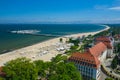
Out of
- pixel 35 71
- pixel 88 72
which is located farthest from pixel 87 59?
pixel 35 71

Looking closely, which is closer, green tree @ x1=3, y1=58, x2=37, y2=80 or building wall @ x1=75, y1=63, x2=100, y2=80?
green tree @ x1=3, y1=58, x2=37, y2=80

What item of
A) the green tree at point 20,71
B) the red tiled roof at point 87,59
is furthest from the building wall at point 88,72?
the green tree at point 20,71

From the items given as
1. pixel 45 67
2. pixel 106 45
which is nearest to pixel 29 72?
pixel 45 67

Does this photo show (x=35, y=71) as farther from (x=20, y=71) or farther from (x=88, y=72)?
(x=88, y=72)

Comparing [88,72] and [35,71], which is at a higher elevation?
[35,71]

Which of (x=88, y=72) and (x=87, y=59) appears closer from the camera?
(x=88, y=72)

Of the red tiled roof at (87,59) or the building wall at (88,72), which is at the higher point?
the red tiled roof at (87,59)

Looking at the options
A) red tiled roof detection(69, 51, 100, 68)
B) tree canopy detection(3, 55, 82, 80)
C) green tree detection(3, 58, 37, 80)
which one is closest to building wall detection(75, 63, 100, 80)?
red tiled roof detection(69, 51, 100, 68)

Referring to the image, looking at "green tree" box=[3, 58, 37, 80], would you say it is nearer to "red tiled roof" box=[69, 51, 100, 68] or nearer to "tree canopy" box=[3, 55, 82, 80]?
"tree canopy" box=[3, 55, 82, 80]

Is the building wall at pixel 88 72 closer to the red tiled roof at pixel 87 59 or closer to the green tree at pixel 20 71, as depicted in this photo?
the red tiled roof at pixel 87 59

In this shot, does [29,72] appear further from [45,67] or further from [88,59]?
[88,59]

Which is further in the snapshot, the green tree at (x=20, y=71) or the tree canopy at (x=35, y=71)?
the tree canopy at (x=35, y=71)

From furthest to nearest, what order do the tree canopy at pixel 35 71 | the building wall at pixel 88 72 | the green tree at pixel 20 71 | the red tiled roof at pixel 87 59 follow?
the red tiled roof at pixel 87 59, the building wall at pixel 88 72, the tree canopy at pixel 35 71, the green tree at pixel 20 71
